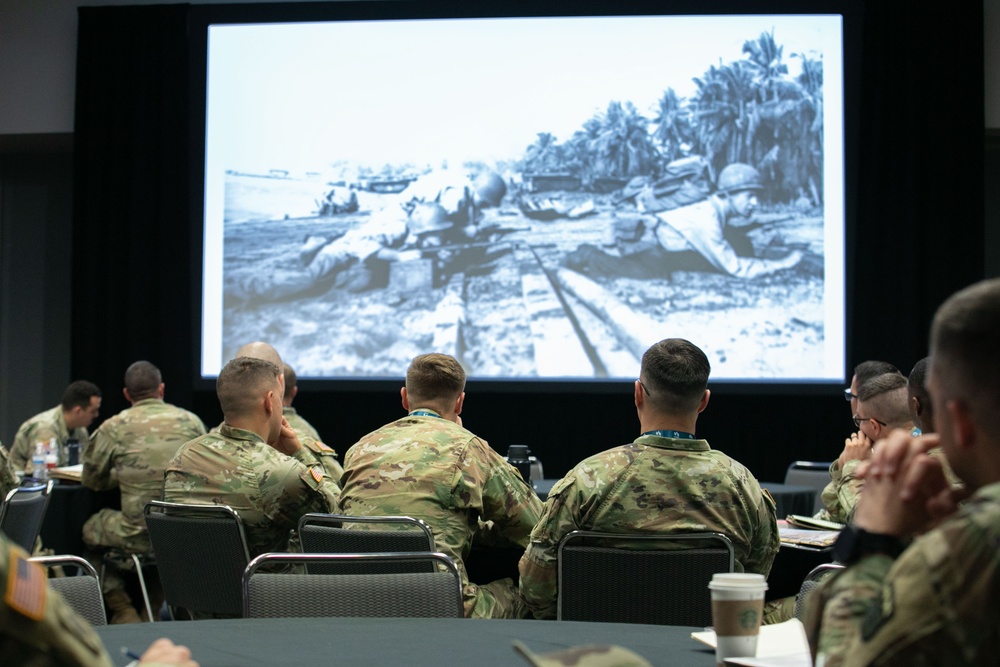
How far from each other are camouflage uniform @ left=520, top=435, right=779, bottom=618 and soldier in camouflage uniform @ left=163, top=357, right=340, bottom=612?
987mm

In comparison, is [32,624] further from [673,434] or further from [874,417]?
[874,417]

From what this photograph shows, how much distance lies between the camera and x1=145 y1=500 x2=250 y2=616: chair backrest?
317 cm

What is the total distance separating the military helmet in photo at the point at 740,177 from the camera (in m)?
7.11

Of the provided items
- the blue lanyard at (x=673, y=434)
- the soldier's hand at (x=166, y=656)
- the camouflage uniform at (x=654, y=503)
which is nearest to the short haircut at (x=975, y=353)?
the soldier's hand at (x=166, y=656)

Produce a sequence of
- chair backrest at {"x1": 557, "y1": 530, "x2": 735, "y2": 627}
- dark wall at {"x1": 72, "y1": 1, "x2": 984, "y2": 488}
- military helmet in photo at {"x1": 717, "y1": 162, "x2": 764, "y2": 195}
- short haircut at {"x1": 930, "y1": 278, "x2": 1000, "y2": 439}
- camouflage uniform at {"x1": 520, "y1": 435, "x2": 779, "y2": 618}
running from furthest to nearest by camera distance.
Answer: dark wall at {"x1": 72, "y1": 1, "x2": 984, "y2": 488} < military helmet in photo at {"x1": 717, "y1": 162, "x2": 764, "y2": 195} < camouflage uniform at {"x1": 520, "y1": 435, "x2": 779, "y2": 618} < chair backrest at {"x1": 557, "y1": 530, "x2": 735, "y2": 627} < short haircut at {"x1": 930, "y1": 278, "x2": 1000, "y2": 439}

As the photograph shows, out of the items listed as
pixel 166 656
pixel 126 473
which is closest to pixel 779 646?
pixel 166 656

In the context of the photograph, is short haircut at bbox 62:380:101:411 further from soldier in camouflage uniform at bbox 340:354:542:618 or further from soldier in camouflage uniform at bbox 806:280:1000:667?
soldier in camouflage uniform at bbox 806:280:1000:667

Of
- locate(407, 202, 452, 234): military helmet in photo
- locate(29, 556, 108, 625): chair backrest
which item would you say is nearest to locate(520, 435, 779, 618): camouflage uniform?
locate(29, 556, 108, 625): chair backrest

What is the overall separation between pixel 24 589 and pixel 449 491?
Result: 7.10ft

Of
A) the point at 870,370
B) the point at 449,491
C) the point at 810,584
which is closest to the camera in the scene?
the point at 810,584

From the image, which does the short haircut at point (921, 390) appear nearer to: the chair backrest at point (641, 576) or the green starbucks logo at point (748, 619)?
the chair backrest at point (641, 576)

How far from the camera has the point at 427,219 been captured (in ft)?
24.0

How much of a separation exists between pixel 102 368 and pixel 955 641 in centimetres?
768

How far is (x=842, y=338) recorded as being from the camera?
7027mm
